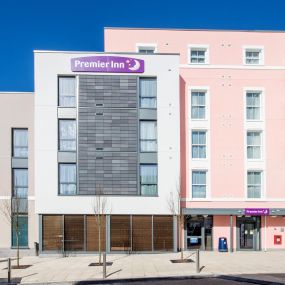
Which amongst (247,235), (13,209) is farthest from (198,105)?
(13,209)

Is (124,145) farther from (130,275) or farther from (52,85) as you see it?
(130,275)

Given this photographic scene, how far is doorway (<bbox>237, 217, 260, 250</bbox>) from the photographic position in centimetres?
2317

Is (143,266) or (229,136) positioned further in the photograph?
(229,136)

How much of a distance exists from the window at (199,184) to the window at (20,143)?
11132 millimetres

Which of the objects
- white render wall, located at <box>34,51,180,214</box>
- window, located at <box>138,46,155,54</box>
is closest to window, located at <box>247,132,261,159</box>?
white render wall, located at <box>34,51,180,214</box>

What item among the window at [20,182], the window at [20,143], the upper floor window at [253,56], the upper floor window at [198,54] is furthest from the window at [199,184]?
the window at [20,143]

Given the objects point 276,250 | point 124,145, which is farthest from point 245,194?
point 124,145

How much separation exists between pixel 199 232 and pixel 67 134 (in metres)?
10.6

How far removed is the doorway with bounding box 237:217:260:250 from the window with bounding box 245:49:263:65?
1065 cm

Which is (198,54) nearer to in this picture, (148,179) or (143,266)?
(148,179)

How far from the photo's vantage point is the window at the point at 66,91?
22.2 meters

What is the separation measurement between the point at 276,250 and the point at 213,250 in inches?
163

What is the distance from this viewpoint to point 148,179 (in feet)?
72.5

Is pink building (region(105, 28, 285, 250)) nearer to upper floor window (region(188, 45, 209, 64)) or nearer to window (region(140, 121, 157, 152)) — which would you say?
upper floor window (region(188, 45, 209, 64))
